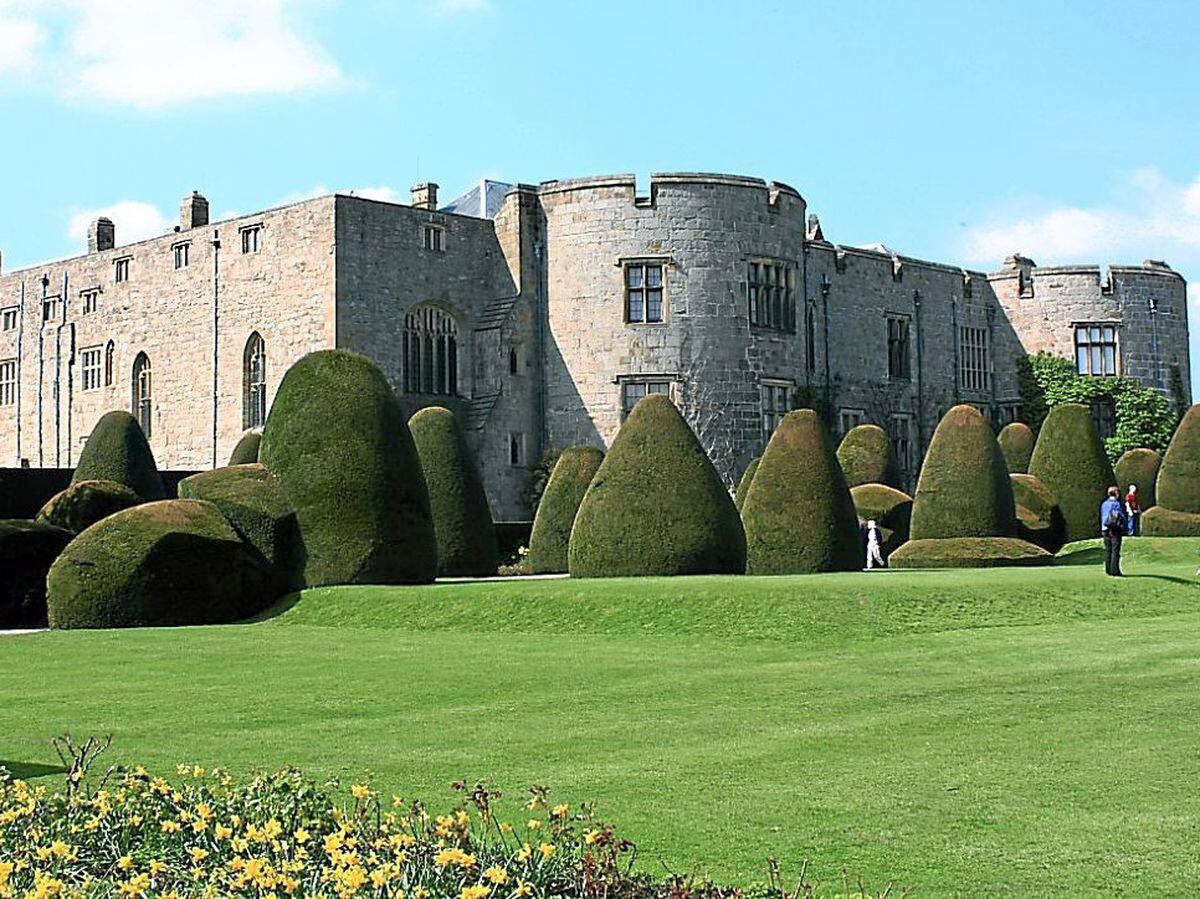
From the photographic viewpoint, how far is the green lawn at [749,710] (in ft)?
21.2

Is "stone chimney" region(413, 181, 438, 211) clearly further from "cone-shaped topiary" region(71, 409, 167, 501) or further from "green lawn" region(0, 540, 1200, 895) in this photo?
"green lawn" region(0, 540, 1200, 895)

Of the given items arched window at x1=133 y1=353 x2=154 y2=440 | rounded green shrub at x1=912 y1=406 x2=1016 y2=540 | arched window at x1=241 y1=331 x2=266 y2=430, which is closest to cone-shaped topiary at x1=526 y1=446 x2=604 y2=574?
rounded green shrub at x1=912 y1=406 x2=1016 y2=540

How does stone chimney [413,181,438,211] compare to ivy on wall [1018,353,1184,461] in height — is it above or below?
above

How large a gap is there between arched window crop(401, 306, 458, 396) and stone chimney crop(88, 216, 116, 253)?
531 inches

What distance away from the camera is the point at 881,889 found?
5.59m

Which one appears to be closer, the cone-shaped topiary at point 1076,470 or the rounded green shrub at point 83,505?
the rounded green shrub at point 83,505

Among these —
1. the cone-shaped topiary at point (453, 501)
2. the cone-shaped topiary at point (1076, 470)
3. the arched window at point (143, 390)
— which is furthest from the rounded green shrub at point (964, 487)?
the arched window at point (143, 390)

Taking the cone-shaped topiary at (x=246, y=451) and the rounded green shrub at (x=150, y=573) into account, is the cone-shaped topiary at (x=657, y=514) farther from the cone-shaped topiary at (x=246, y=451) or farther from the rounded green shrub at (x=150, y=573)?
the cone-shaped topiary at (x=246, y=451)

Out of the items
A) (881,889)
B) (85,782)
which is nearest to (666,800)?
(881,889)

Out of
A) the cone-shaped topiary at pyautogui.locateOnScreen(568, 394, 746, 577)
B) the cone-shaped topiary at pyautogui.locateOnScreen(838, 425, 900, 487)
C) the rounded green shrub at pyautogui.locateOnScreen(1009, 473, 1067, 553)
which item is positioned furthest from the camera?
the cone-shaped topiary at pyautogui.locateOnScreen(838, 425, 900, 487)

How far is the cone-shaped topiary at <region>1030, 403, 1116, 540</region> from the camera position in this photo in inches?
1241

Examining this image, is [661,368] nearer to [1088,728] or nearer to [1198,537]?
[1198,537]

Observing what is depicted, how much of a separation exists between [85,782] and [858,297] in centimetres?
3906

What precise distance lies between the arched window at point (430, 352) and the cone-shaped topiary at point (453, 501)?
11966mm
